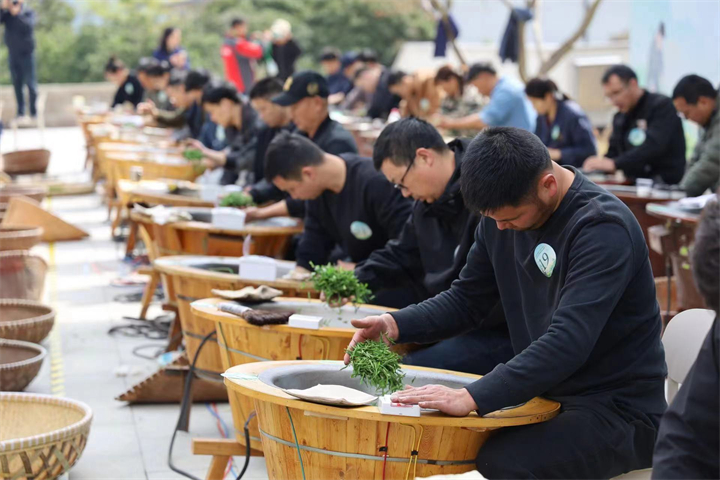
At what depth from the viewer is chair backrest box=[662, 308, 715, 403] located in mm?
3221

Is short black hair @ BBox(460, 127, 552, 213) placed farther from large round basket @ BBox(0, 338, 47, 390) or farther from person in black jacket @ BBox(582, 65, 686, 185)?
person in black jacket @ BBox(582, 65, 686, 185)

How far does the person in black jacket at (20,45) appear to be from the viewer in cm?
1719

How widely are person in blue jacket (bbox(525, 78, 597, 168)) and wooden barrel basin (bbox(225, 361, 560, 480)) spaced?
19.3ft

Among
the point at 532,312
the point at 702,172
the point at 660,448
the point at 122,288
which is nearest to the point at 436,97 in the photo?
the point at 122,288

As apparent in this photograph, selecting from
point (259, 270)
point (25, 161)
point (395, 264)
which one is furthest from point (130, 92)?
point (395, 264)

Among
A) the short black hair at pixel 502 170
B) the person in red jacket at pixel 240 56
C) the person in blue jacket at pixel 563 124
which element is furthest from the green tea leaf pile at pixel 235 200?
the person in red jacket at pixel 240 56

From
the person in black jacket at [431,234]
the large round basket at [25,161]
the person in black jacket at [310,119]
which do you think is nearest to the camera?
the person in black jacket at [431,234]

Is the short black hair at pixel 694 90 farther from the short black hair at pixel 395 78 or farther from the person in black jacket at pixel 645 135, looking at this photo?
the short black hair at pixel 395 78

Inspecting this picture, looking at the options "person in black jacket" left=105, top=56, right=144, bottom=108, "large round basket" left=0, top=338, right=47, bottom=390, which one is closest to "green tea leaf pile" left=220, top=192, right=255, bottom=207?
"large round basket" left=0, top=338, right=47, bottom=390

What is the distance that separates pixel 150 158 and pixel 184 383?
4.66 m

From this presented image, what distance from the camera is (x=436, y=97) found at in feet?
44.4

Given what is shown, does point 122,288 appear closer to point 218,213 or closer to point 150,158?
point 150,158

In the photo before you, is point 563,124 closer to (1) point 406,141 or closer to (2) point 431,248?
(2) point 431,248

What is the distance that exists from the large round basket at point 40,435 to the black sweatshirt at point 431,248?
1.48 metres
